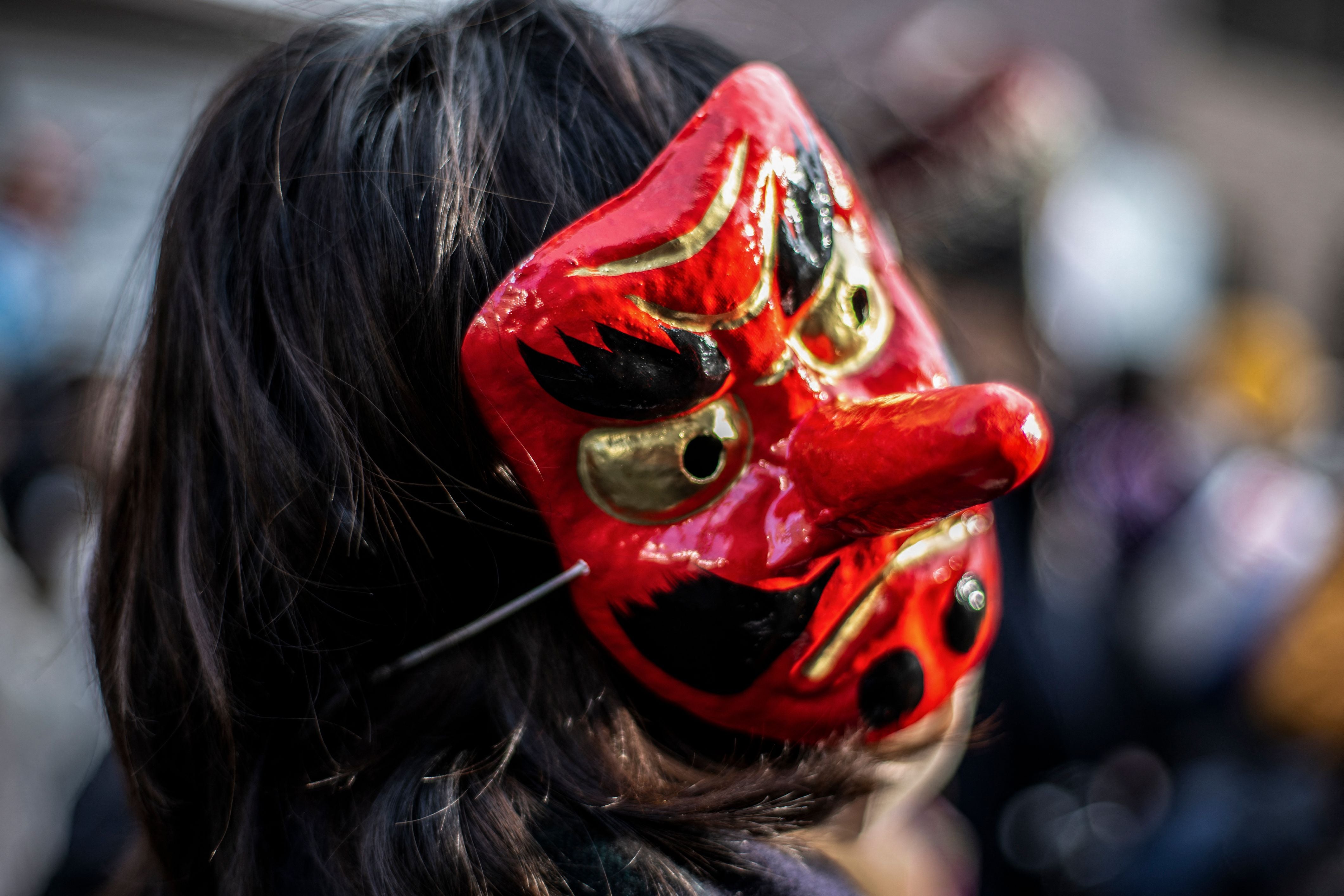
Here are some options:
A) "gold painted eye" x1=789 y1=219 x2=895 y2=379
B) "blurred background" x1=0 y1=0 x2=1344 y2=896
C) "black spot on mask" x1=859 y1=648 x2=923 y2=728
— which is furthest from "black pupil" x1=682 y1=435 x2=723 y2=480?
"blurred background" x1=0 y1=0 x2=1344 y2=896

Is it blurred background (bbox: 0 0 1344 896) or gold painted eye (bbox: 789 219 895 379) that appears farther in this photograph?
blurred background (bbox: 0 0 1344 896)

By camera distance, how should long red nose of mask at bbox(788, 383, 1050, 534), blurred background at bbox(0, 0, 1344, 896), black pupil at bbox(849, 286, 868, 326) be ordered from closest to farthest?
long red nose of mask at bbox(788, 383, 1050, 534) < black pupil at bbox(849, 286, 868, 326) < blurred background at bbox(0, 0, 1344, 896)

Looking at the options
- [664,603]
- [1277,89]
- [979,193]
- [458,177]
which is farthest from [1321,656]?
[1277,89]

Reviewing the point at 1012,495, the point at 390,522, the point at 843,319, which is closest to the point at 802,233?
the point at 843,319

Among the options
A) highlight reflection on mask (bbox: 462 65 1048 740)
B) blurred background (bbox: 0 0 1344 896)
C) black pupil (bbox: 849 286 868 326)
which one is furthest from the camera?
blurred background (bbox: 0 0 1344 896)

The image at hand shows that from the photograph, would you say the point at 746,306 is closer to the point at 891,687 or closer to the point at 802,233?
the point at 802,233

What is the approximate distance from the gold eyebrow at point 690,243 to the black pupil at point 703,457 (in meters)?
0.14

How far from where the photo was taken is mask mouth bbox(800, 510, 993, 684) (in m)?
0.76

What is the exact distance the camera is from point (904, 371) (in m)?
0.80

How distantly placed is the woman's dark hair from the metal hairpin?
11 millimetres

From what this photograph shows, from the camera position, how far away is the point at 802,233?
0.76 meters

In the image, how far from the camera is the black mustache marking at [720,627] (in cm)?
73

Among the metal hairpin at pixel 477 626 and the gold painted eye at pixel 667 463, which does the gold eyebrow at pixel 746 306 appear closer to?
the gold painted eye at pixel 667 463

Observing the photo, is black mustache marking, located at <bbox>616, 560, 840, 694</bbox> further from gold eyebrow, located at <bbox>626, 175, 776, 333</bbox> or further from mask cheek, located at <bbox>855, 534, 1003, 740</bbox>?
gold eyebrow, located at <bbox>626, 175, 776, 333</bbox>
